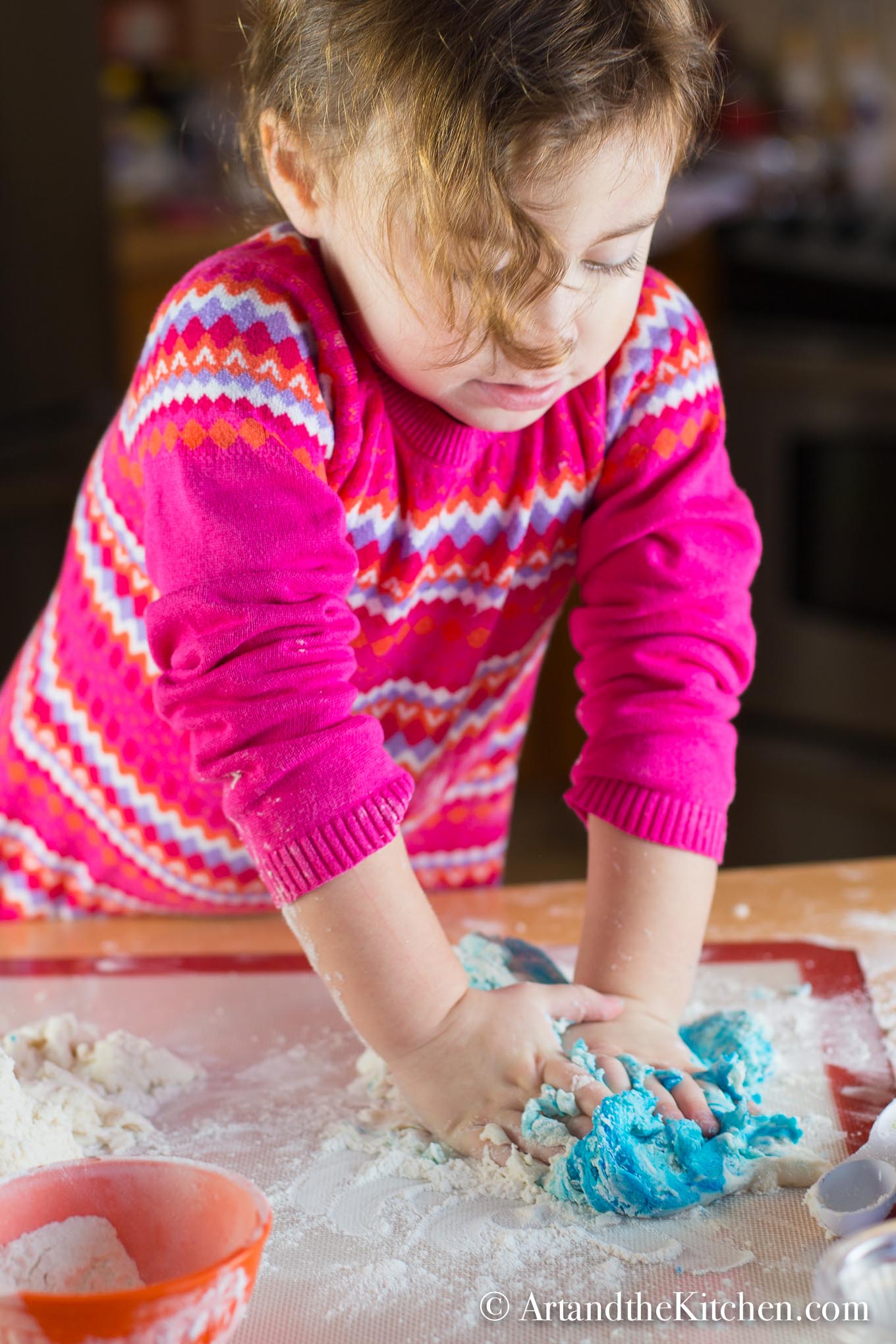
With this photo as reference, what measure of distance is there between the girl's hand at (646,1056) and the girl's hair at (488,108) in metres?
0.31

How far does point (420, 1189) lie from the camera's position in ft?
2.10

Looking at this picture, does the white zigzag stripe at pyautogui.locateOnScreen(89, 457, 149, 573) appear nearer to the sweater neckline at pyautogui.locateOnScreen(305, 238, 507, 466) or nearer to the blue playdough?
the sweater neckline at pyautogui.locateOnScreen(305, 238, 507, 466)

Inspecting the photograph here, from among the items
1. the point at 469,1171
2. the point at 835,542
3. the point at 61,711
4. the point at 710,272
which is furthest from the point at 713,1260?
the point at 710,272

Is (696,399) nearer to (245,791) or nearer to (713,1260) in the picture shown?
(245,791)

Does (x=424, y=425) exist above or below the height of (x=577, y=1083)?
above

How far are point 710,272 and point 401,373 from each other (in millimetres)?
1632

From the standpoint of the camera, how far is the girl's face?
0.65 metres

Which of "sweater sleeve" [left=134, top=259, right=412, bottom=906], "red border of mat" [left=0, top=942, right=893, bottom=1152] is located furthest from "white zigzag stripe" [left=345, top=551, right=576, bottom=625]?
"red border of mat" [left=0, top=942, right=893, bottom=1152]

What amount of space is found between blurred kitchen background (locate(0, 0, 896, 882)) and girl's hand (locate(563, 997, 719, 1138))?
4.91 feet

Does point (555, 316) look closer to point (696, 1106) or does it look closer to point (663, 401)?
point (663, 401)

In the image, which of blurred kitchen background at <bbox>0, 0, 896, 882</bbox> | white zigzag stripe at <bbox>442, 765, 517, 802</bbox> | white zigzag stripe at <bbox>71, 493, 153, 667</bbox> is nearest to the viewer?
white zigzag stripe at <bbox>71, 493, 153, 667</bbox>

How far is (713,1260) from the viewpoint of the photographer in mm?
578

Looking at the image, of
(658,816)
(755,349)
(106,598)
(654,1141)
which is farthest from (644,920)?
(755,349)
